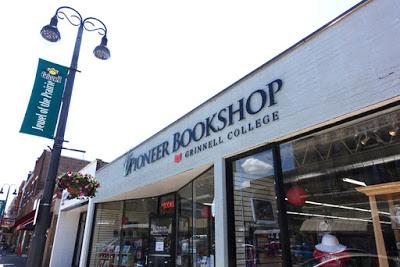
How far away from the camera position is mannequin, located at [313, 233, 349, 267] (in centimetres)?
449

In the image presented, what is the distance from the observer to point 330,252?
14.9 ft

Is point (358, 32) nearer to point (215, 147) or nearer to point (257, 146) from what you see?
point (257, 146)

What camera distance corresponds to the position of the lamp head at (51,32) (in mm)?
6758

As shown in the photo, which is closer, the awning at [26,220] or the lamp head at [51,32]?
the lamp head at [51,32]

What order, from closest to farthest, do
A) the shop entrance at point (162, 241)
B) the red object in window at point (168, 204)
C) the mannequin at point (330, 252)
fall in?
the mannequin at point (330, 252), the shop entrance at point (162, 241), the red object in window at point (168, 204)

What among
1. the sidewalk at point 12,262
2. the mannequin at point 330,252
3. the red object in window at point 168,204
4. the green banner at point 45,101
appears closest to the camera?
the mannequin at point 330,252

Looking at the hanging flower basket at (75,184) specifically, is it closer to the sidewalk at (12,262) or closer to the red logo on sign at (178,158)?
the red logo on sign at (178,158)

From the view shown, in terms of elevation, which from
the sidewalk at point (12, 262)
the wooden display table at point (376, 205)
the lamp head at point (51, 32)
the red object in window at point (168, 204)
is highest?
the lamp head at point (51, 32)

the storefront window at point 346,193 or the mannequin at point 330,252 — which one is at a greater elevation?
the storefront window at point 346,193

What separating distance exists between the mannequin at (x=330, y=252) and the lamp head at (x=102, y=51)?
228 inches

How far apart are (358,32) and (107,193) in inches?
372

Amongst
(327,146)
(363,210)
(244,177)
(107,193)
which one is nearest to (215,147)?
(244,177)

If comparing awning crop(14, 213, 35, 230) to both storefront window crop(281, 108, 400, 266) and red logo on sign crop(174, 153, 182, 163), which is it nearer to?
red logo on sign crop(174, 153, 182, 163)

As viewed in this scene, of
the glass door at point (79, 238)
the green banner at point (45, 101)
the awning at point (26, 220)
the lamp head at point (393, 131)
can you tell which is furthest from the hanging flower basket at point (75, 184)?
the awning at point (26, 220)
